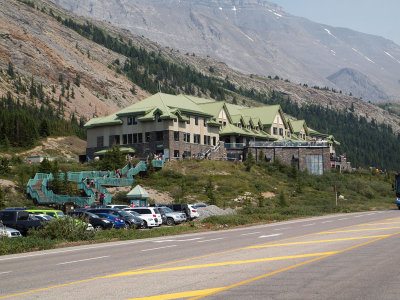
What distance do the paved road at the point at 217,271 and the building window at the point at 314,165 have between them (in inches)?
2271

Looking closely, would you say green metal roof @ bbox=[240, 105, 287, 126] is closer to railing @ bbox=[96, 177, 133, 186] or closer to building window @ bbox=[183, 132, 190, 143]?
building window @ bbox=[183, 132, 190, 143]

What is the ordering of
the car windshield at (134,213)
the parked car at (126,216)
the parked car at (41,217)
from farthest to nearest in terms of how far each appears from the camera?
the car windshield at (134,213) → the parked car at (126,216) → the parked car at (41,217)

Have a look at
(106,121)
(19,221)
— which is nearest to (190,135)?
(106,121)

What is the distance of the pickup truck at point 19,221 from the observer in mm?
29578

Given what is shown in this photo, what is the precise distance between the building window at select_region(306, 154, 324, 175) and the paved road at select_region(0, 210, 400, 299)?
57.7 metres

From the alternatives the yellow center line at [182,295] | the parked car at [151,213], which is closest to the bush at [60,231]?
the parked car at [151,213]

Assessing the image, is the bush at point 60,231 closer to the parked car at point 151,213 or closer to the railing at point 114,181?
the parked car at point 151,213

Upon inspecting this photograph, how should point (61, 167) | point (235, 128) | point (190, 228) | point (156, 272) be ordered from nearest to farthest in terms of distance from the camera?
1. point (156, 272)
2. point (190, 228)
3. point (61, 167)
4. point (235, 128)

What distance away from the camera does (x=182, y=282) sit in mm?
13008

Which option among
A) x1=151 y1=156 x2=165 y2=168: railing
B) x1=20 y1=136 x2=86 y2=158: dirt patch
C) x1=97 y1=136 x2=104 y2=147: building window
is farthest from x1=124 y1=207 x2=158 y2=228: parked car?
x1=20 y1=136 x2=86 y2=158: dirt patch

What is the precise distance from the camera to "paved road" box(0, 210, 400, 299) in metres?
11.7

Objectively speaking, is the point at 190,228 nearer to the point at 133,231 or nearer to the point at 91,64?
the point at 133,231

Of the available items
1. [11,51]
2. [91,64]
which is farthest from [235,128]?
[91,64]

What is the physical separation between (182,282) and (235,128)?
232ft
